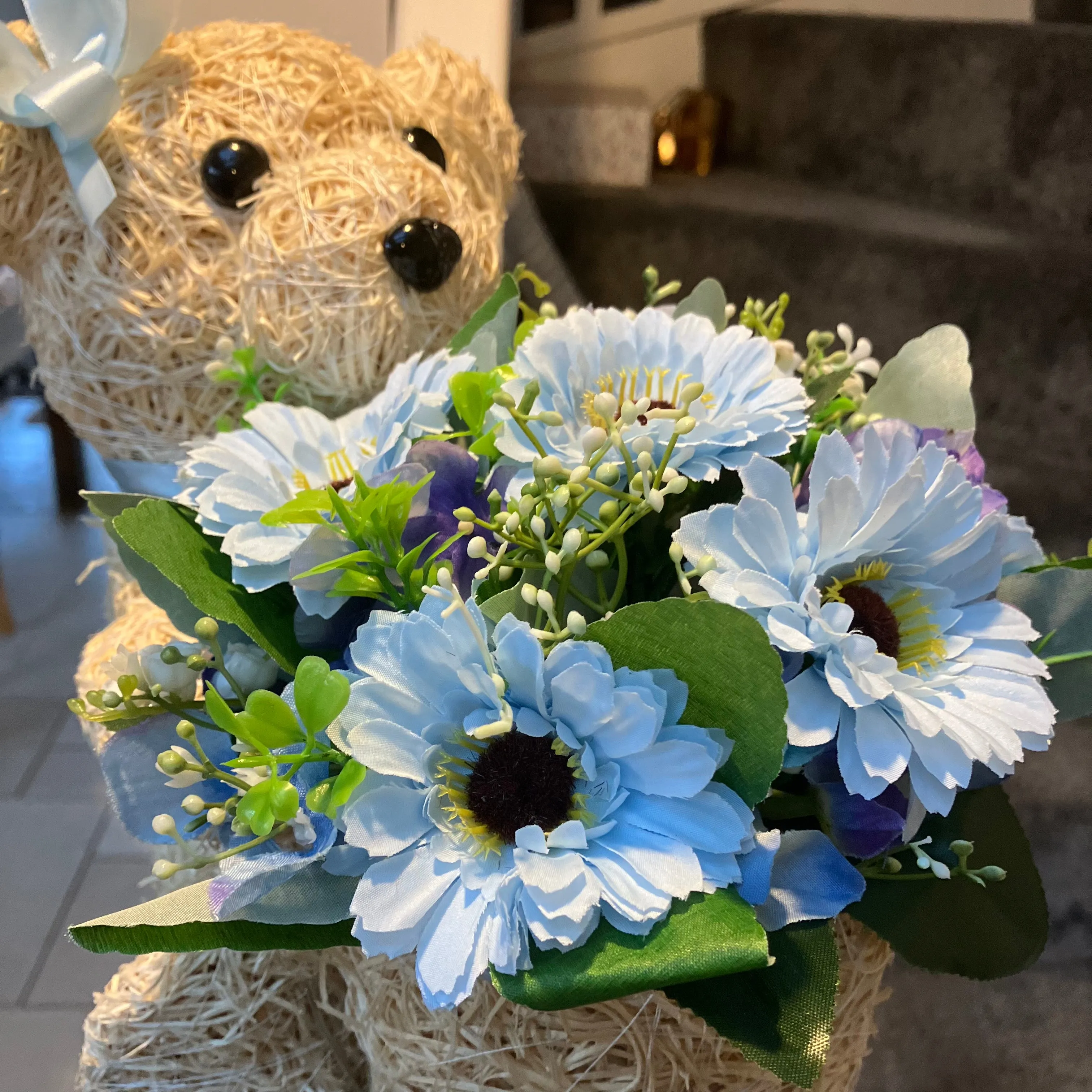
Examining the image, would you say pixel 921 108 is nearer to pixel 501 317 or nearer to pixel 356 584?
pixel 501 317

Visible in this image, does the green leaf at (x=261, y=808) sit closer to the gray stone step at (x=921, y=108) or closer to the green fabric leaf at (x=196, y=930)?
the green fabric leaf at (x=196, y=930)

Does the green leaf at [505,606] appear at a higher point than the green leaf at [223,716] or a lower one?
higher

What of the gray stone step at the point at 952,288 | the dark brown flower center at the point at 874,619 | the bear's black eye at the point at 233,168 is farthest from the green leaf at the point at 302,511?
the gray stone step at the point at 952,288

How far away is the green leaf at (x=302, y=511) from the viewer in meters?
0.37

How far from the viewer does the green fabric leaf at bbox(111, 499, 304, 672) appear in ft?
1.27

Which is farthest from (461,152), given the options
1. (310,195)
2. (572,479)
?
(572,479)

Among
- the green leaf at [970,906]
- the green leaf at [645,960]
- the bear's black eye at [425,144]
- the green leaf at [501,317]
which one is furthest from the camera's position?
the bear's black eye at [425,144]

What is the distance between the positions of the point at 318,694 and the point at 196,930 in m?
0.11

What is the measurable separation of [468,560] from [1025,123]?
762 mm

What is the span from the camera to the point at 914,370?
484mm

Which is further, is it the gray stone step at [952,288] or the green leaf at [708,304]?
the gray stone step at [952,288]

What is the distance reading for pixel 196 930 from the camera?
35 centimetres

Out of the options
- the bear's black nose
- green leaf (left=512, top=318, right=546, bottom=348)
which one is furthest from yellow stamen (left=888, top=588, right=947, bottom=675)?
the bear's black nose

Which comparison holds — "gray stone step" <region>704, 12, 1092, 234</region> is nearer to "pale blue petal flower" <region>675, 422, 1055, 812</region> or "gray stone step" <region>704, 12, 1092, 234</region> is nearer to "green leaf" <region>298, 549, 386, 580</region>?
"pale blue petal flower" <region>675, 422, 1055, 812</region>
